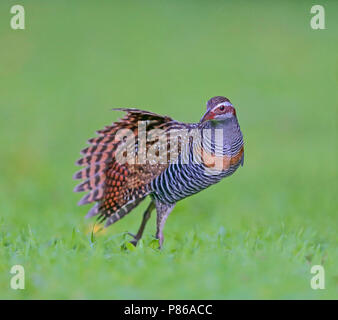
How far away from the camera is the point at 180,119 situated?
12.4m

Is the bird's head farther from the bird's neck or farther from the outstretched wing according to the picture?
the outstretched wing

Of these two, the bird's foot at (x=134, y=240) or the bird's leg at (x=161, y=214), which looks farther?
the bird's foot at (x=134, y=240)

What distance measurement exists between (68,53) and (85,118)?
12.6 feet

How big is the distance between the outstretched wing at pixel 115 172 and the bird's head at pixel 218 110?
1.91 ft

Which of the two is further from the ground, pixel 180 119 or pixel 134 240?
pixel 180 119

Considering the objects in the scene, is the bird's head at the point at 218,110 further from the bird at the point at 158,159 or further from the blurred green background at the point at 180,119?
the blurred green background at the point at 180,119

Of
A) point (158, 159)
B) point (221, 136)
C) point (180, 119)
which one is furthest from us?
point (180, 119)

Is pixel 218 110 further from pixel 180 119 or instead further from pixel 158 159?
pixel 180 119

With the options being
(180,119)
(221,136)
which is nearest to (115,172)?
(221,136)

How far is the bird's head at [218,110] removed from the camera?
5297 mm

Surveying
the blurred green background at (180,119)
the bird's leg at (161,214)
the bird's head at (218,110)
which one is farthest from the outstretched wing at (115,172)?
the bird's head at (218,110)

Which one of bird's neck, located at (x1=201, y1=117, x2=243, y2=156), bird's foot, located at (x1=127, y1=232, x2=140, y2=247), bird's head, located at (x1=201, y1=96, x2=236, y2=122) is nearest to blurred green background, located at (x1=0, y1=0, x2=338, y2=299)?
bird's foot, located at (x1=127, y1=232, x2=140, y2=247)

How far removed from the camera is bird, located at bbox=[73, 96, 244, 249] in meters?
5.49

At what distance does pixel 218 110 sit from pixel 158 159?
0.74m
